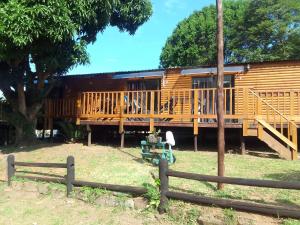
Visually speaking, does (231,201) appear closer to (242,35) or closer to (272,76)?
(272,76)

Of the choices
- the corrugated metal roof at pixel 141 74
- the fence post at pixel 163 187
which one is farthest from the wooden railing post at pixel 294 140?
the corrugated metal roof at pixel 141 74

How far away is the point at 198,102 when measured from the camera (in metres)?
15.0

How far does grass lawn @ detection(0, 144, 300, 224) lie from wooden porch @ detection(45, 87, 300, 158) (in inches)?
43.7

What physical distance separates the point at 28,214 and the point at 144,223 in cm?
280

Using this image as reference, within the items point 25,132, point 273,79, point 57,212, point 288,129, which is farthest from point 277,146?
point 25,132

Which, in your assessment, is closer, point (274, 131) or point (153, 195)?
point (153, 195)

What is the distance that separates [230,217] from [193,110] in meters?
8.35

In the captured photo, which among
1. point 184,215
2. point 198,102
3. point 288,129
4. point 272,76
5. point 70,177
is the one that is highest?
point 272,76

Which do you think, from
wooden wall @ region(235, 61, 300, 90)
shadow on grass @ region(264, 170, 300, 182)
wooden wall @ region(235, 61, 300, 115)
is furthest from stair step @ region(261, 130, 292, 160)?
wooden wall @ region(235, 61, 300, 90)

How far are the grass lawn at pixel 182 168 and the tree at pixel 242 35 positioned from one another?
22.4 metres

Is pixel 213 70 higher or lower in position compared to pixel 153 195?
higher

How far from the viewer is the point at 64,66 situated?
15.0m

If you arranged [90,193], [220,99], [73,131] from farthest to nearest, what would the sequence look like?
[73,131]
[90,193]
[220,99]

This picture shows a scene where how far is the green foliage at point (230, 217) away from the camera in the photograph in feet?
23.1
